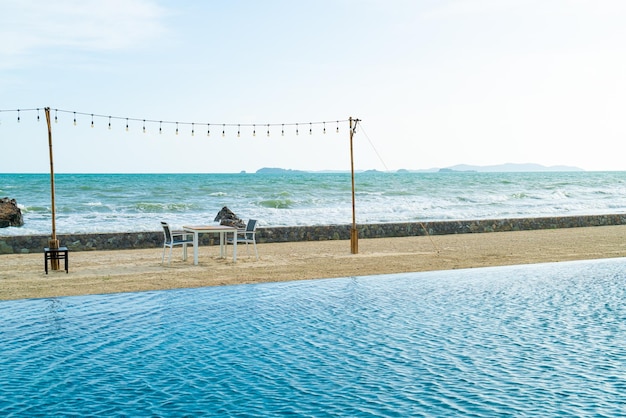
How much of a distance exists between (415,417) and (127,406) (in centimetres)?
210

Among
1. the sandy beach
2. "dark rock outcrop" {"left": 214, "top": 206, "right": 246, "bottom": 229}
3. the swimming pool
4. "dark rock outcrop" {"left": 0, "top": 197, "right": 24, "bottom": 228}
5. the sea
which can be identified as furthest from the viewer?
the sea

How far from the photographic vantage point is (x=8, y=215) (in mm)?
22938

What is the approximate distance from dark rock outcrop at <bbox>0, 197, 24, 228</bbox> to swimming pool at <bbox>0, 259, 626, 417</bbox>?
15.5 m

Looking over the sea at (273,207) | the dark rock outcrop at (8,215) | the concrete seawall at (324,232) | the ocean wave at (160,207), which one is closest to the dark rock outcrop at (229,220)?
the concrete seawall at (324,232)

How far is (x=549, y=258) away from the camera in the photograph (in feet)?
41.7

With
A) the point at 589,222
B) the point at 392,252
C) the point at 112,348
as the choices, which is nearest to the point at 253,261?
the point at 392,252

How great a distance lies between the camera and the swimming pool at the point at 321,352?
5098 mm

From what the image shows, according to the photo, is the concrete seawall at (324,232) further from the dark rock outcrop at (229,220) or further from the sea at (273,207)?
the sea at (273,207)

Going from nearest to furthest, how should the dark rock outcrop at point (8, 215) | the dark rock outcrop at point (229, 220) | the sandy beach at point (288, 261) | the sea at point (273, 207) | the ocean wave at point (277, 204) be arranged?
the sandy beach at point (288, 261) → the dark rock outcrop at point (229, 220) → the dark rock outcrop at point (8, 215) → the sea at point (273, 207) → the ocean wave at point (277, 204)

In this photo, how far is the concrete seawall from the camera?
45.4 ft

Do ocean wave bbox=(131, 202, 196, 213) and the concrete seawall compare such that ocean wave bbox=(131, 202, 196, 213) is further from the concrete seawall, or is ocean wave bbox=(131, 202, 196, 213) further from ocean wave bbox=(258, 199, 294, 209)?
the concrete seawall

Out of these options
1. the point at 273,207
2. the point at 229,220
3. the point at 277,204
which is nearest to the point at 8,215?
the point at 229,220

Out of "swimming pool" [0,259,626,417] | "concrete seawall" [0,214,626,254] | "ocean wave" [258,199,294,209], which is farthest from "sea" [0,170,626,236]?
"swimming pool" [0,259,626,417]

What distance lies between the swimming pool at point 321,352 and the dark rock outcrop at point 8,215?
1554 cm
